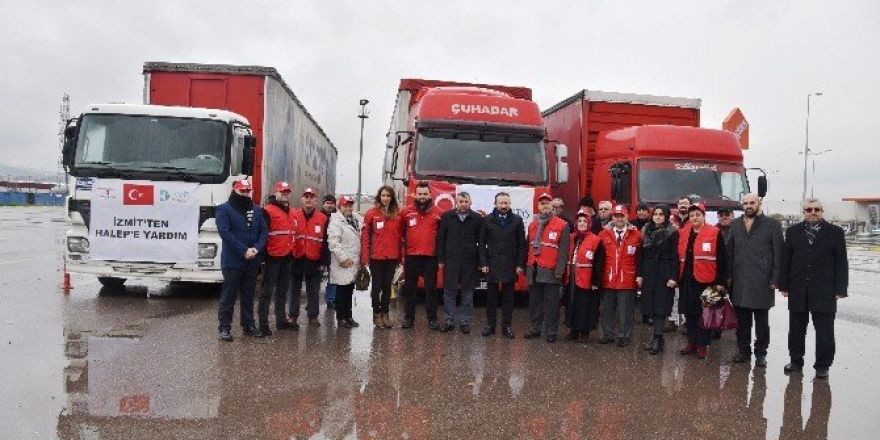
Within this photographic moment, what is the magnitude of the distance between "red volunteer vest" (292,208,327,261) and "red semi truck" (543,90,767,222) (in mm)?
3945

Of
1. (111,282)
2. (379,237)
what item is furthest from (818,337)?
(111,282)

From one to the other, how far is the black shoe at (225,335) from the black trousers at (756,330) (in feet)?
17.6

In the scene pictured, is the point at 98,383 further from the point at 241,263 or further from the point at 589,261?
the point at 589,261

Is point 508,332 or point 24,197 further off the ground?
point 24,197

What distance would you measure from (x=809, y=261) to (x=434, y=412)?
4188 millimetres

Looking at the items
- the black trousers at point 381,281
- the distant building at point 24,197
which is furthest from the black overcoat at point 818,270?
the distant building at point 24,197

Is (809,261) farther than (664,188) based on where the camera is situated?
No

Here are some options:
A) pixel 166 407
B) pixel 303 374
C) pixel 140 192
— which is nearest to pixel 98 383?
pixel 166 407

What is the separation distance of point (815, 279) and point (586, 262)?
7.71ft

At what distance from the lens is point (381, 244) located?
8.70m

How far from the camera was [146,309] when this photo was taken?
938 cm

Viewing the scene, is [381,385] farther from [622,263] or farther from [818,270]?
[818,270]

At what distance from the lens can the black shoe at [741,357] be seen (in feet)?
25.1

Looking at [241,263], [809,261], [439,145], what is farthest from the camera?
[439,145]
